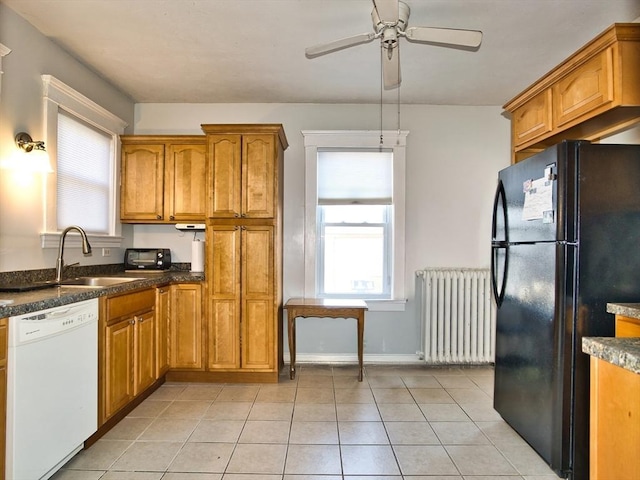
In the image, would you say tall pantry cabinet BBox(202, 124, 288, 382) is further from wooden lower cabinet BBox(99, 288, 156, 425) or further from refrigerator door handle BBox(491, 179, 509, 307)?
refrigerator door handle BBox(491, 179, 509, 307)

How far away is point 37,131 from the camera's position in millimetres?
2695

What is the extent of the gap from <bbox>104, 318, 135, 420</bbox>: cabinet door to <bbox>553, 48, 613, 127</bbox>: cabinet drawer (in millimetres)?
3152

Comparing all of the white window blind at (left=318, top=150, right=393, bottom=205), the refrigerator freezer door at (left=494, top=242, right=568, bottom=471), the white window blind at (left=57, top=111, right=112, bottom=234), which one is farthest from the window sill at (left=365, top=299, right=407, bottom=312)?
the white window blind at (left=57, top=111, right=112, bottom=234)

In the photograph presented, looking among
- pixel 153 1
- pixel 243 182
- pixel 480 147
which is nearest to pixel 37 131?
pixel 153 1

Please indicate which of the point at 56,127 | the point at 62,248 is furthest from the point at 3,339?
the point at 56,127

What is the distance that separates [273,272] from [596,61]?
265cm

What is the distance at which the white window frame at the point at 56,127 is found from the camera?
108 inches

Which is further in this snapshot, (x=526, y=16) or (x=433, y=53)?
(x=433, y=53)

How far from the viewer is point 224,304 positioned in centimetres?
347

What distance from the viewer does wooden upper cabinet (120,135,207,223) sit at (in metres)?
3.70

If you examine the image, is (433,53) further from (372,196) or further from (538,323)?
(538,323)

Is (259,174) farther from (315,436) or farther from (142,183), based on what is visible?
(315,436)

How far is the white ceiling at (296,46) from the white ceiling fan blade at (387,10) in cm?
42

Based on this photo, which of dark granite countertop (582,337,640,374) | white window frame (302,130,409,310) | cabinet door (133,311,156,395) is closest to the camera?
dark granite countertop (582,337,640,374)
